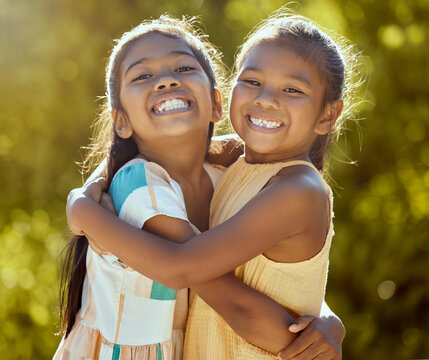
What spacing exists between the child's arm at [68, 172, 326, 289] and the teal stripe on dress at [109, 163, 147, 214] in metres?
0.08

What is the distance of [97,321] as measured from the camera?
211 centimetres

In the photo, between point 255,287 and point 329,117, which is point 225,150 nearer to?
point 329,117

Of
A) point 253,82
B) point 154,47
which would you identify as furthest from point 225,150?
point 154,47

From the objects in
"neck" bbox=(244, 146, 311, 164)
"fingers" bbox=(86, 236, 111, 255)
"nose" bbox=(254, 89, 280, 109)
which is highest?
"nose" bbox=(254, 89, 280, 109)

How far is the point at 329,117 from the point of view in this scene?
2260mm

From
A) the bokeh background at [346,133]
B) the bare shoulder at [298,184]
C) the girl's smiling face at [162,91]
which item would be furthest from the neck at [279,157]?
the bokeh background at [346,133]

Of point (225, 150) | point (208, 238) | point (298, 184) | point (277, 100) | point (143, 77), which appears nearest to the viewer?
point (208, 238)

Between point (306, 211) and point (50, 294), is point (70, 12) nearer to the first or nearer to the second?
point (50, 294)

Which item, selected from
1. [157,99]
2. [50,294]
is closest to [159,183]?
[157,99]

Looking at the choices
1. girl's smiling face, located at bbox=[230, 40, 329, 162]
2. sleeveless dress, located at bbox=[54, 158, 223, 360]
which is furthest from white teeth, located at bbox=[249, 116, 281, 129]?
sleeveless dress, located at bbox=[54, 158, 223, 360]

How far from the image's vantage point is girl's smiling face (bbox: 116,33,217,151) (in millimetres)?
2160

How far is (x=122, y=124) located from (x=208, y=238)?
0.63 meters

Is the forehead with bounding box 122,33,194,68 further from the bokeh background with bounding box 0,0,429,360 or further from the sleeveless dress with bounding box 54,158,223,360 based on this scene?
the bokeh background with bounding box 0,0,429,360

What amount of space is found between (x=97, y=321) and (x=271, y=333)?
56cm
